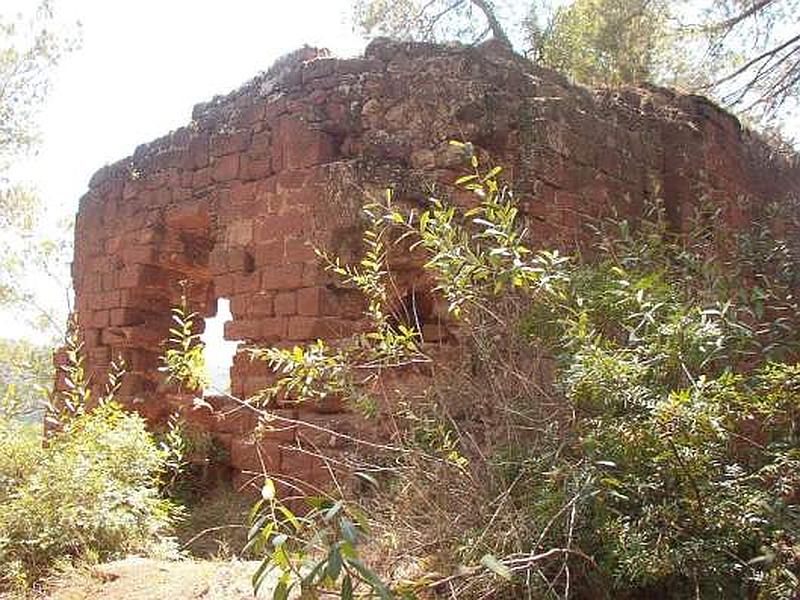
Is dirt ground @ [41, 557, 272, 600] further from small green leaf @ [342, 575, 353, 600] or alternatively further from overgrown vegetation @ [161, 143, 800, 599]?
small green leaf @ [342, 575, 353, 600]

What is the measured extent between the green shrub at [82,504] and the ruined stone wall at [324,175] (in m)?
1.25

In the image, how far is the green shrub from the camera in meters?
3.94

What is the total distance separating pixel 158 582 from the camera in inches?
142

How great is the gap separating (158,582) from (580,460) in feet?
6.52

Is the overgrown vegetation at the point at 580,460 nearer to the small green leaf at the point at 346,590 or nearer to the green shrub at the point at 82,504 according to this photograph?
the small green leaf at the point at 346,590

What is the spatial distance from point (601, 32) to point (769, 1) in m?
2.26

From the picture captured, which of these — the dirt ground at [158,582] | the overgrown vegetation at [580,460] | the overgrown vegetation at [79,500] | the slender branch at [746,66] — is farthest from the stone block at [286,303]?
the slender branch at [746,66]

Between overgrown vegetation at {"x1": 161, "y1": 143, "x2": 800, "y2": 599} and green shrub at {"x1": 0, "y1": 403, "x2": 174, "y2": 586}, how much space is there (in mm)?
909

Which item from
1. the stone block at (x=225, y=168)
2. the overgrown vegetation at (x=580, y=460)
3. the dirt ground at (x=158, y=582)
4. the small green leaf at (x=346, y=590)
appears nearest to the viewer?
the small green leaf at (x=346, y=590)

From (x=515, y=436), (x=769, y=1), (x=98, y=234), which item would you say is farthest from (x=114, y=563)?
(x=769, y=1)

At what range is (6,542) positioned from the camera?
3.93 m

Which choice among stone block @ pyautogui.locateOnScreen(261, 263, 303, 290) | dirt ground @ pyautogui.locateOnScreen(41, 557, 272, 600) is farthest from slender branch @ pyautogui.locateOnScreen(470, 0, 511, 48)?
dirt ground @ pyautogui.locateOnScreen(41, 557, 272, 600)

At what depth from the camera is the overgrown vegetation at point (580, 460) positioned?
251 cm

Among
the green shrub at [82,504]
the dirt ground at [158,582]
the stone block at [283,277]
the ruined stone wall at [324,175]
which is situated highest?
the ruined stone wall at [324,175]
